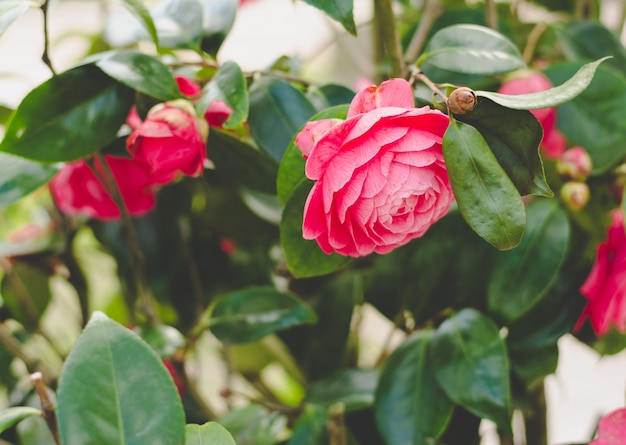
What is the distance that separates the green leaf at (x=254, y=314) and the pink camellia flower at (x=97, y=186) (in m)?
0.11

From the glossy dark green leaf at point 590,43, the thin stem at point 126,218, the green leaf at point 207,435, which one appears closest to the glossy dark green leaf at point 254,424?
the thin stem at point 126,218

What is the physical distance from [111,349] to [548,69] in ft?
1.41

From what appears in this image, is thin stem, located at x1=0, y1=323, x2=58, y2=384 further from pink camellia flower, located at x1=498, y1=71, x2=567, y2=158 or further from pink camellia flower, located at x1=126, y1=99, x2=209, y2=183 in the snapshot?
pink camellia flower, located at x1=498, y1=71, x2=567, y2=158

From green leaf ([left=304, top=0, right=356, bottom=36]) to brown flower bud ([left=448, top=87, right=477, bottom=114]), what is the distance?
0.08 metres

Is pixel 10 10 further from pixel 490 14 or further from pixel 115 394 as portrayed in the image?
pixel 490 14

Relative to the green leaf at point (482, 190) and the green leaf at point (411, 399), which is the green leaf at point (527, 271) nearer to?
the green leaf at point (411, 399)

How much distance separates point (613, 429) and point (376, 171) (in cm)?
22

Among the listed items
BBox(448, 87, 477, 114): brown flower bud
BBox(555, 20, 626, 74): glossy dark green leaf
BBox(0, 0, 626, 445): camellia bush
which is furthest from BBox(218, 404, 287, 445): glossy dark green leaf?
BBox(555, 20, 626, 74): glossy dark green leaf

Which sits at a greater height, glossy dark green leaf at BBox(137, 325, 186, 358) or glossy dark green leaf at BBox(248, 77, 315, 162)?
glossy dark green leaf at BBox(248, 77, 315, 162)

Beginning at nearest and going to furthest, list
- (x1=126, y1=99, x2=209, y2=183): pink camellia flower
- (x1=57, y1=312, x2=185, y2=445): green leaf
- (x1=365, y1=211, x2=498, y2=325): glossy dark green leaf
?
→ 1. (x1=57, y1=312, x2=185, y2=445): green leaf
2. (x1=126, y1=99, x2=209, y2=183): pink camellia flower
3. (x1=365, y1=211, x2=498, y2=325): glossy dark green leaf

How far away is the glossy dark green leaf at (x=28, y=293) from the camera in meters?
0.64

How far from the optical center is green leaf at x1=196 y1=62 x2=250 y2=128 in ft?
1.31

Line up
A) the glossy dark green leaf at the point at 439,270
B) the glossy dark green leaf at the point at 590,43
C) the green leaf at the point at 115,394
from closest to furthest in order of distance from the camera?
the green leaf at the point at 115,394 < the glossy dark green leaf at the point at 439,270 < the glossy dark green leaf at the point at 590,43

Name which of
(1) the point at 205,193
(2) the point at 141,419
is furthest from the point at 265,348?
(2) the point at 141,419
